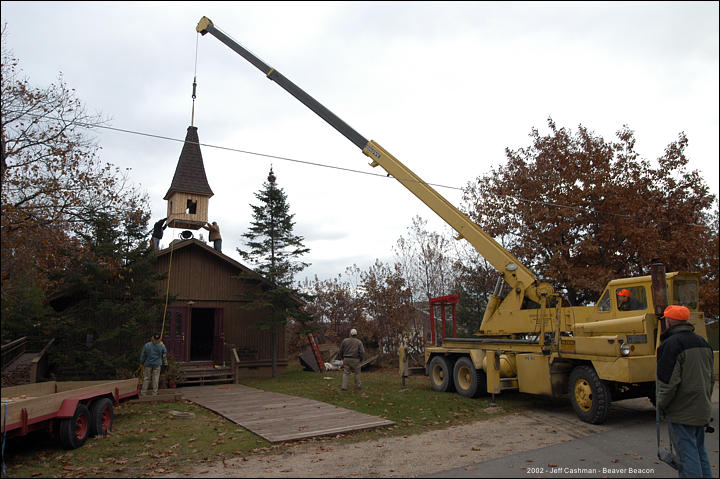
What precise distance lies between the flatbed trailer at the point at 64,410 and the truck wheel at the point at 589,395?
941 centimetres

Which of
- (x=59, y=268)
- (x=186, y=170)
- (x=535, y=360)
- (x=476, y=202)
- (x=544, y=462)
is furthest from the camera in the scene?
(x=476, y=202)

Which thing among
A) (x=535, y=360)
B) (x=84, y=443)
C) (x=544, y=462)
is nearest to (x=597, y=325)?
(x=535, y=360)

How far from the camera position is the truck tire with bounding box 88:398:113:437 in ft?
28.9

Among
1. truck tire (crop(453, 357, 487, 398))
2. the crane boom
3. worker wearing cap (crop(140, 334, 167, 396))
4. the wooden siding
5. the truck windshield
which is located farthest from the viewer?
the wooden siding

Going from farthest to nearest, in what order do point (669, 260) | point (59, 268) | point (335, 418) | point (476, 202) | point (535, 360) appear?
point (476, 202)
point (669, 260)
point (59, 268)
point (535, 360)
point (335, 418)

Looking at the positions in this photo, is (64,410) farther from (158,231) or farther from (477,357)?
(158,231)

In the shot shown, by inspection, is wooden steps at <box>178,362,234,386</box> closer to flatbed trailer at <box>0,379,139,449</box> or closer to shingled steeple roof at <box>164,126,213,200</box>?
shingled steeple roof at <box>164,126,213,200</box>

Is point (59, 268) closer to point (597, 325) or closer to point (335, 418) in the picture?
point (335, 418)

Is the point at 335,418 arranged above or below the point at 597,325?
below

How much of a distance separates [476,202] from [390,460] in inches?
695

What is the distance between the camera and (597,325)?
10.6 meters

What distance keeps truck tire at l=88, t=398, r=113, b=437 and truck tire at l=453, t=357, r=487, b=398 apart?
28.6 ft

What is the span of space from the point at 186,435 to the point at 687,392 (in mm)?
8003

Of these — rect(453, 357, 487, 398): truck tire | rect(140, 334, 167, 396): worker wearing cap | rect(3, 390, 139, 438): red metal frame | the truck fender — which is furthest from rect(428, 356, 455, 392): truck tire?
rect(3, 390, 139, 438): red metal frame
